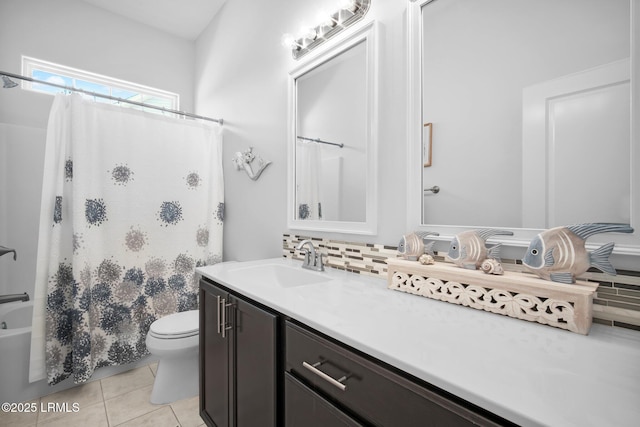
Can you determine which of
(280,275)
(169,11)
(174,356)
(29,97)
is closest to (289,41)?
(280,275)

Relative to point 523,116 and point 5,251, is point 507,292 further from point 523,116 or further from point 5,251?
point 5,251

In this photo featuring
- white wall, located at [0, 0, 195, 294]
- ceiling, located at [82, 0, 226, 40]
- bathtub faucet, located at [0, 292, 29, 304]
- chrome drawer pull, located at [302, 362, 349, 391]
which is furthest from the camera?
ceiling, located at [82, 0, 226, 40]

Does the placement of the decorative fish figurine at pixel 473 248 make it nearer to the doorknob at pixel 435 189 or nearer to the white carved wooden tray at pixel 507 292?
the white carved wooden tray at pixel 507 292

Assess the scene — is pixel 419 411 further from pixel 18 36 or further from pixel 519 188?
pixel 18 36

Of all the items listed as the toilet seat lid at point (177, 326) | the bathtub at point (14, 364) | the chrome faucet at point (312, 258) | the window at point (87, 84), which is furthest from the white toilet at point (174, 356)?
the window at point (87, 84)

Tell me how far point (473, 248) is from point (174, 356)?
1746 millimetres

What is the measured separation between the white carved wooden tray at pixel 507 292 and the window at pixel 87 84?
2516mm

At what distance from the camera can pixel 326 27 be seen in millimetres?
1570

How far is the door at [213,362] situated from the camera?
1268 millimetres

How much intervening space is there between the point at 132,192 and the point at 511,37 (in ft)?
7.66

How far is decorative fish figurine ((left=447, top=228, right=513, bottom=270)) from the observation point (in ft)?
3.05

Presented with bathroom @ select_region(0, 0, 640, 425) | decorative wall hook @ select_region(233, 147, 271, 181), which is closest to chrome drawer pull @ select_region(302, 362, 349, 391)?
bathroom @ select_region(0, 0, 640, 425)

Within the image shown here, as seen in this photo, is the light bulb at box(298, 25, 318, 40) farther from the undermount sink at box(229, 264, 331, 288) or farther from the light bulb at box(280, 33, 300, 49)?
the undermount sink at box(229, 264, 331, 288)

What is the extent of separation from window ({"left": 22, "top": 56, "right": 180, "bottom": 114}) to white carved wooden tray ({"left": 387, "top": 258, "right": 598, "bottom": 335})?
2.52 meters
